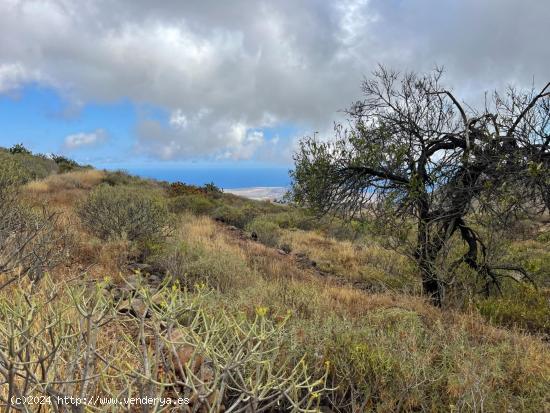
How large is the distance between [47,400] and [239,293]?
137 inches

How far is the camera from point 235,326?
8.34 feet

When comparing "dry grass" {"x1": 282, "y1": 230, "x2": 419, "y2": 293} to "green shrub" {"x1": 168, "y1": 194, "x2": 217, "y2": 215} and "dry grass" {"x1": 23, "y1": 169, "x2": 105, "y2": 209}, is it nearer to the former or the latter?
"green shrub" {"x1": 168, "y1": 194, "x2": 217, "y2": 215}

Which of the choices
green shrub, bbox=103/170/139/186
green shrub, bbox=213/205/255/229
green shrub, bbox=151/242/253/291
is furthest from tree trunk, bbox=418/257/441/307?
green shrub, bbox=103/170/139/186

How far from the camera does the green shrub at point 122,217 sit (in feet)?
31.3

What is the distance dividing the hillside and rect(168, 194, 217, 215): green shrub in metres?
4.99

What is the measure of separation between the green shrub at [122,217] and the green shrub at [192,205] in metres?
7.36

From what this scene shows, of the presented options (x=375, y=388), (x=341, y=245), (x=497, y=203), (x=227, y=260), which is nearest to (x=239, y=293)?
(x=227, y=260)

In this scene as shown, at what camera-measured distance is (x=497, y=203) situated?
22.3 ft

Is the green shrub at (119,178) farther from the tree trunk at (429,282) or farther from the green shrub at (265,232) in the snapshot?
the tree trunk at (429,282)

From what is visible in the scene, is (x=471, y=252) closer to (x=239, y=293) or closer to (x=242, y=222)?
(x=239, y=293)

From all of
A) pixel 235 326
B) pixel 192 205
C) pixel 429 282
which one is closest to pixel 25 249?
pixel 235 326

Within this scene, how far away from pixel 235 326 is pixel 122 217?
7.87 metres

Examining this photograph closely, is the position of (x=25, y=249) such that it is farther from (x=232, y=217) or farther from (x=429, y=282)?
(x=232, y=217)

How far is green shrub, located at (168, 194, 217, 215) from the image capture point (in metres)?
18.4
